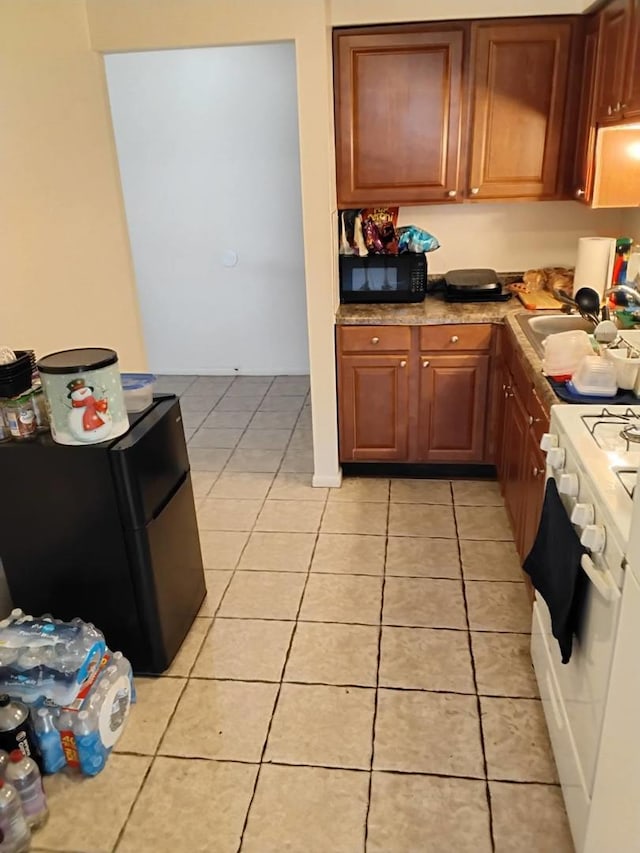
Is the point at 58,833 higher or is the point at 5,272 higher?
the point at 5,272

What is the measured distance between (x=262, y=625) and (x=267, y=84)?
12.0 ft

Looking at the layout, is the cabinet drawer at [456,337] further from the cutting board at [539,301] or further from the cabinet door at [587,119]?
the cabinet door at [587,119]

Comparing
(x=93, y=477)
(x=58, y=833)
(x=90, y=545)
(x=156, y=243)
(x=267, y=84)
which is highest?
(x=267, y=84)

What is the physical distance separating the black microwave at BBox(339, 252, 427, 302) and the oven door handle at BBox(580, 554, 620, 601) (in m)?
2.15

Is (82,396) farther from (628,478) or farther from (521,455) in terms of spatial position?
(521,455)

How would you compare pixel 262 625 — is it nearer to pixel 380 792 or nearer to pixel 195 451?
pixel 380 792

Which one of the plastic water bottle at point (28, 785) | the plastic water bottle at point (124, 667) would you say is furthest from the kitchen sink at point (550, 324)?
the plastic water bottle at point (28, 785)

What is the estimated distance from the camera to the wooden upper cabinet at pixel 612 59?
2498 mm

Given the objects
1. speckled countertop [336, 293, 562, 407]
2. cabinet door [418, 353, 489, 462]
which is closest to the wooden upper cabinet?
speckled countertop [336, 293, 562, 407]

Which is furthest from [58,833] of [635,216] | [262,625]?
[635,216]

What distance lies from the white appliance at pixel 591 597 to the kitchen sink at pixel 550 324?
927 mm

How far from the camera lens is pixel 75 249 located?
2738 mm

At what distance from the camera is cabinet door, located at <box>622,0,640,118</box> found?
7.79 feet

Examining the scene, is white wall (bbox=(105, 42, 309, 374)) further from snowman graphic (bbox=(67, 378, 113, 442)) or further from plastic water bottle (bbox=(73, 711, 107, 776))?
plastic water bottle (bbox=(73, 711, 107, 776))
